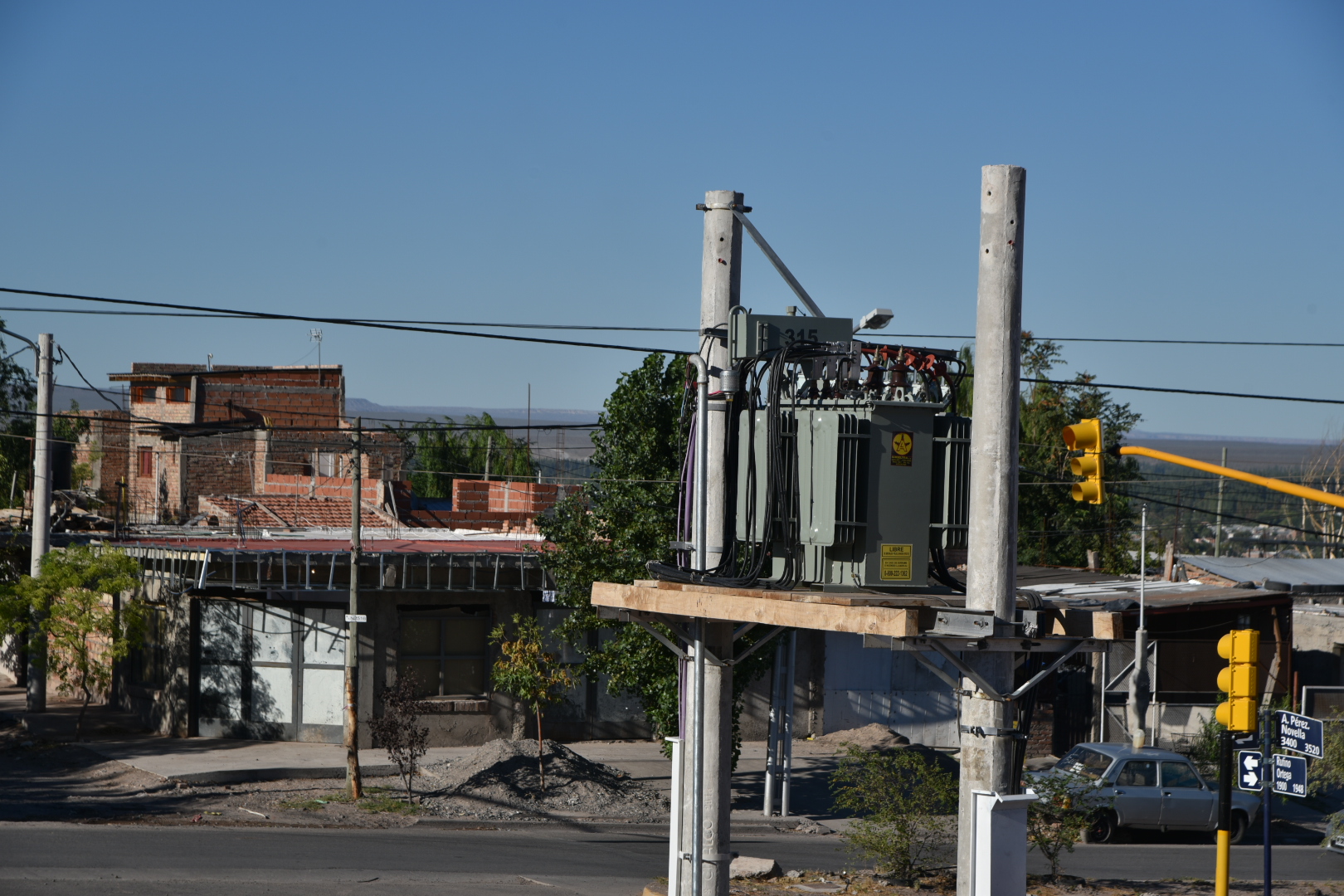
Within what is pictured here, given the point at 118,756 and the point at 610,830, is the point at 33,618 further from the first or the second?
the point at 610,830

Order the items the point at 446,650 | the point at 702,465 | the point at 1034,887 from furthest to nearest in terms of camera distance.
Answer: the point at 446,650
the point at 1034,887
the point at 702,465

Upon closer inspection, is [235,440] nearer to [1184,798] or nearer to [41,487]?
[41,487]

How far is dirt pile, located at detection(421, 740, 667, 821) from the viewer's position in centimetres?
2159

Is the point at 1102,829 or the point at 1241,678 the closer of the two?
the point at 1241,678

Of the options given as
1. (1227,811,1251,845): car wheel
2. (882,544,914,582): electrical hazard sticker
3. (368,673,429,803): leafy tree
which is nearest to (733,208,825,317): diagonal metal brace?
(882,544,914,582): electrical hazard sticker

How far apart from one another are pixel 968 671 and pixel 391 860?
11.0 metres

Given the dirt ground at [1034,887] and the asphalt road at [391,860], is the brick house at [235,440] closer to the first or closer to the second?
the asphalt road at [391,860]

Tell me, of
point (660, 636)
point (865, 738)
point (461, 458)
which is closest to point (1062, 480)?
point (865, 738)

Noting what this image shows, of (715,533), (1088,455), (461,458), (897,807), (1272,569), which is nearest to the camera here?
(715,533)

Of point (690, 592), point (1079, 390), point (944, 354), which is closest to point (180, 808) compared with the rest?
point (690, 592)

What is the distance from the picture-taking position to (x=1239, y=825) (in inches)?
873

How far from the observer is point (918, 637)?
8.27 metres

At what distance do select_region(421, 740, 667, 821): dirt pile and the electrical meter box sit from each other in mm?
12886

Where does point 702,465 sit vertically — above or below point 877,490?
above
